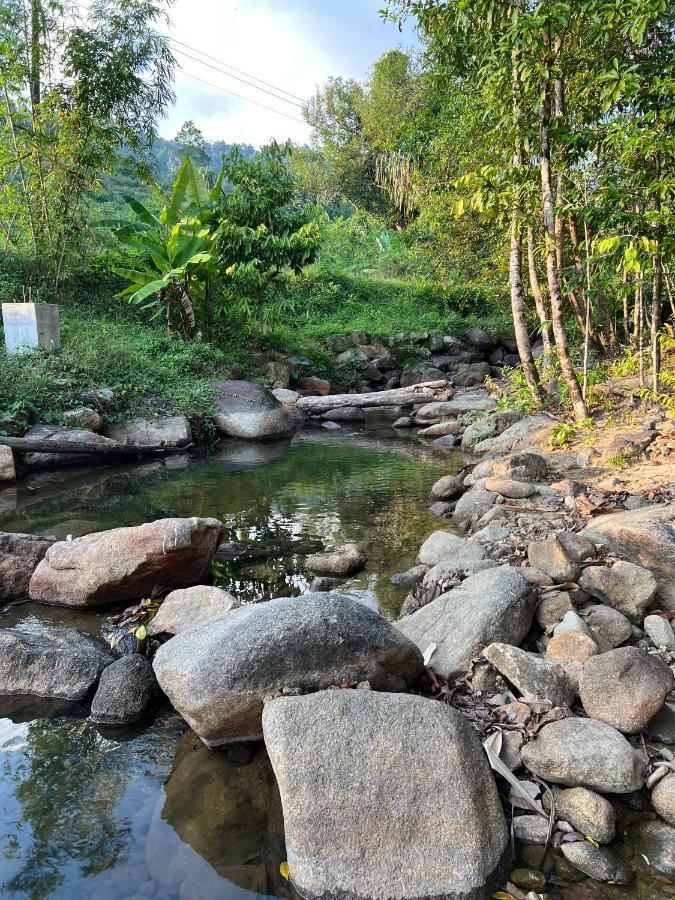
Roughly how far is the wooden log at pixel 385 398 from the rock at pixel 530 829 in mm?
12733

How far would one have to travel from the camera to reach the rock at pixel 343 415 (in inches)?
587

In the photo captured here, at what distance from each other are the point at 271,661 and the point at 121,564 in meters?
2.19

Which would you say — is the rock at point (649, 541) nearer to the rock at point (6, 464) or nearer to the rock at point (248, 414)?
the rock at point (6, 464)

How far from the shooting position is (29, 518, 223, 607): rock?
187 inches

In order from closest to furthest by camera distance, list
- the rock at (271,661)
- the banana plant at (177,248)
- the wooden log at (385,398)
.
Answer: the rock at (271,661)
the banana plant at (177,248)
the wooden log at (385,398)

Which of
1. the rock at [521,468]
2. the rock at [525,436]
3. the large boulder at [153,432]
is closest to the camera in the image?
the rock at [521,468]

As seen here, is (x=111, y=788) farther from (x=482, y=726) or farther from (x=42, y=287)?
(x=42, y=287)

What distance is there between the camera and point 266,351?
16.9 m

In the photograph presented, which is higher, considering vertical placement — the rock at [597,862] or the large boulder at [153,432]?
the large boulder at [153,432]

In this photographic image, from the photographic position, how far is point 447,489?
7.68m

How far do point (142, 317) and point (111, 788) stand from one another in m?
15.4

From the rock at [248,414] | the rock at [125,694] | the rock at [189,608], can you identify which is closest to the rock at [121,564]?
the rock at [189,608]

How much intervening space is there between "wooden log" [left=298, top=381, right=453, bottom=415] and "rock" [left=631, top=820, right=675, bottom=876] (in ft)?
42.0

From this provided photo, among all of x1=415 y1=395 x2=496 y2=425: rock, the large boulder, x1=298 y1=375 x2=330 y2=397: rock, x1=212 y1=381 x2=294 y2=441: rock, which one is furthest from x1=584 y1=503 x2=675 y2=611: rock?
x1=298 y1=375 x2=330 y2=397: rock
